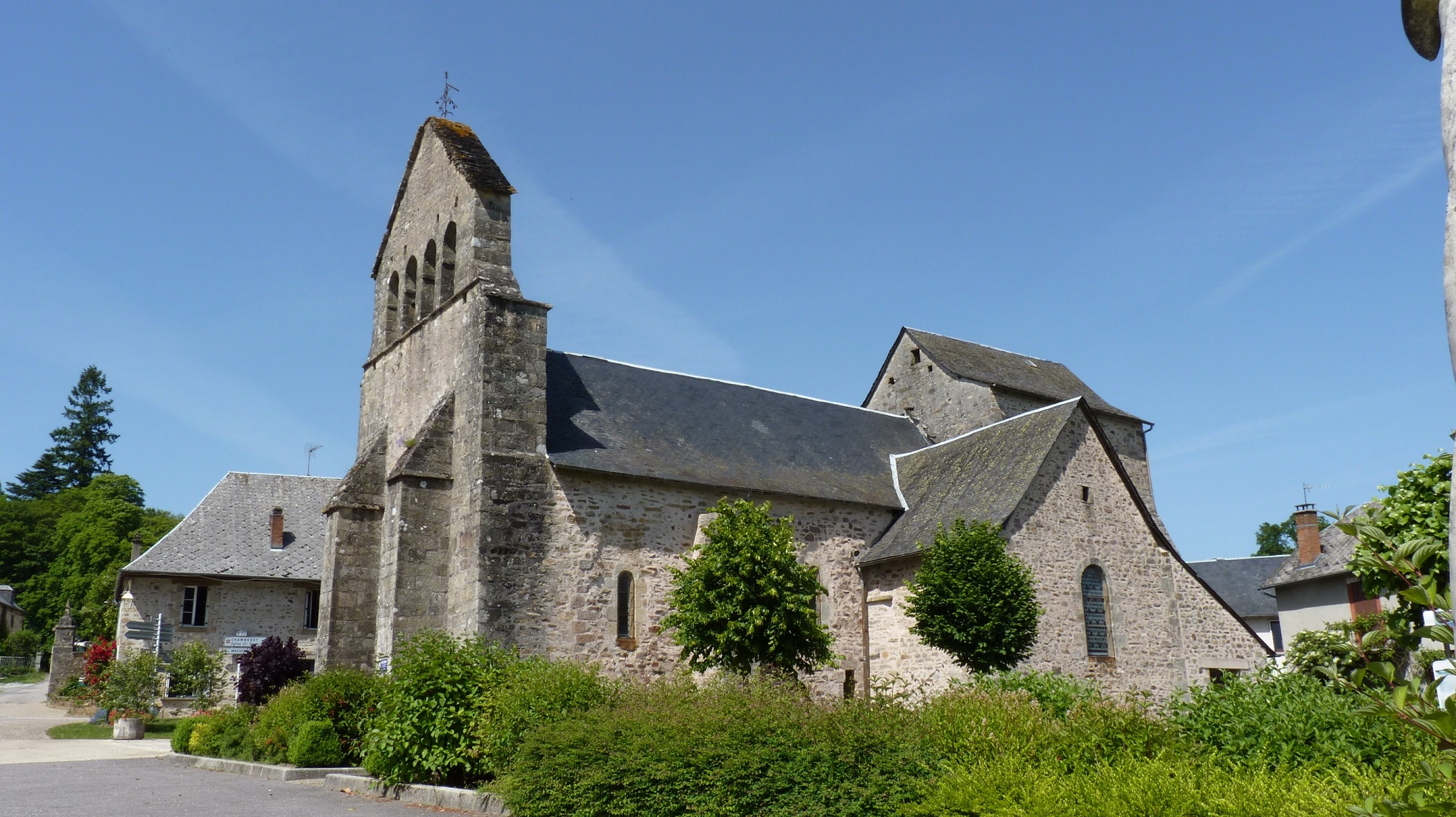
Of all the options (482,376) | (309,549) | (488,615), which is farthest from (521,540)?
(309,549)

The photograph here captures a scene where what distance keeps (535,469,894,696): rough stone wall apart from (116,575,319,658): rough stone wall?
16.2m

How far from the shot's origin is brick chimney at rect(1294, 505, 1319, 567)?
3127 cm

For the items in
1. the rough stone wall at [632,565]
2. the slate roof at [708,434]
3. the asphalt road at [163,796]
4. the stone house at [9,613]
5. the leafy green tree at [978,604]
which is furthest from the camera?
the stone house at [9,613]

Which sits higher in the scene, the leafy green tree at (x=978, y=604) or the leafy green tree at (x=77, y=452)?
the leafy green tree at (x=77, y=452)

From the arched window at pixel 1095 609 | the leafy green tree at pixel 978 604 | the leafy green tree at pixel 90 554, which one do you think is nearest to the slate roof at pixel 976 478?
the leafy green tree at pixel 978 604

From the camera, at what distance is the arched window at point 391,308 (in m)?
22.3

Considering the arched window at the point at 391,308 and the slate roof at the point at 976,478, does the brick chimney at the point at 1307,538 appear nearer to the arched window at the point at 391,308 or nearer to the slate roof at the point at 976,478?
the slate roof at the point at 976,478

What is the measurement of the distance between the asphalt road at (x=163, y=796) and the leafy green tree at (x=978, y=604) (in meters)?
8.39

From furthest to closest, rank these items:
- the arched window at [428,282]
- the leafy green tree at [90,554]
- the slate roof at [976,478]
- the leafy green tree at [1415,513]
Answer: the leafy green tree at [90,554] < the arched window at [428,282] < the slate roof at [976,478] < the leafy green tree at [1415,513]

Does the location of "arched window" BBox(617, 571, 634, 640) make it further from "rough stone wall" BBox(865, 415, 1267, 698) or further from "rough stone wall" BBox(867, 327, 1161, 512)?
"rough stone wall" BBox(867, 327, 1161, 512)

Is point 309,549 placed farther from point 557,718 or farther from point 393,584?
point 557,718

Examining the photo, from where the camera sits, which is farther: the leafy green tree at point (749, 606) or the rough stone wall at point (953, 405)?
the rough stone wall at point (953, 405)

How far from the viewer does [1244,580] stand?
39.5 m

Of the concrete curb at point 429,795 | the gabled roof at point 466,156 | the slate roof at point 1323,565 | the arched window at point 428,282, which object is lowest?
the concrete curb at point 429,795
